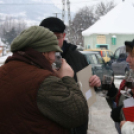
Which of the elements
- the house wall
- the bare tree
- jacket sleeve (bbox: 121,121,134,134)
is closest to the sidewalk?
jacket sleeve (bbox: 121,121,134,134)

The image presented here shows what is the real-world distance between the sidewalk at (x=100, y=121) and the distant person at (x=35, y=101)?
3.04 m

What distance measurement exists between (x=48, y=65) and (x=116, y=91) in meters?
1.32

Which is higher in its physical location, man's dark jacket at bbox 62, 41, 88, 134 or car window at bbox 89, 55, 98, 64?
man's dark jacket at bbox 62, 41, 88, 134

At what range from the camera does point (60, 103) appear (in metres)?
1.24

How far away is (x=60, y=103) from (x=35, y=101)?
6.1 inches

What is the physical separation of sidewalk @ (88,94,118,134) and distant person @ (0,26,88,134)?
120 inches

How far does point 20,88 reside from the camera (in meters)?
1.27

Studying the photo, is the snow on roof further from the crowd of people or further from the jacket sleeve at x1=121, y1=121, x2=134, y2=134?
the crowd of people

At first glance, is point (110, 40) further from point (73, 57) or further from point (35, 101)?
point (35, 101)

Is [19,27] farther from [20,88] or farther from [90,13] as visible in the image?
[20,88]

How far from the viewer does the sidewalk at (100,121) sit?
4180mm

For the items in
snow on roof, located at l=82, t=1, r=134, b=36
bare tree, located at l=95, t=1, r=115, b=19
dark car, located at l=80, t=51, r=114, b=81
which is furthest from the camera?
bare tree, located at l=95, t=1, r=115, b=19

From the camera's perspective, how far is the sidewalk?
4.18 m

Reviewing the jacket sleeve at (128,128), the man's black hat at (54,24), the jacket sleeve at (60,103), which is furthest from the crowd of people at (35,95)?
the man's black hat at (54,24)
